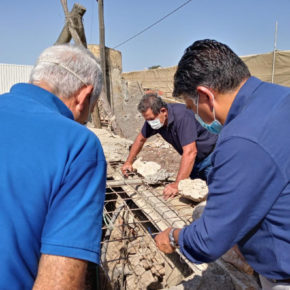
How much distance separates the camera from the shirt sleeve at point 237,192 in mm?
1145

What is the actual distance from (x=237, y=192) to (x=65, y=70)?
92cm

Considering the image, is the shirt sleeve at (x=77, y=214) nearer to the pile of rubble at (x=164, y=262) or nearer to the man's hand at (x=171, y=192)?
the pile of rubble at (x=164, y=262)

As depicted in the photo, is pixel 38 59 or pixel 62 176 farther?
pixel 38 59

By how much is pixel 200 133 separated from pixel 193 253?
2518 millimetres

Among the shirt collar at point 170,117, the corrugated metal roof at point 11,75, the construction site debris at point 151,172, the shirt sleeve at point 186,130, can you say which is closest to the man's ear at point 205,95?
the shirt sleeve at point 186,130

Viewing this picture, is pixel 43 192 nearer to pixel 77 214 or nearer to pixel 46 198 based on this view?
pixel 46 198

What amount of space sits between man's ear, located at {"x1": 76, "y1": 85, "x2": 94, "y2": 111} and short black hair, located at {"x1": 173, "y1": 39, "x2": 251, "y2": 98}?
1.66 ft

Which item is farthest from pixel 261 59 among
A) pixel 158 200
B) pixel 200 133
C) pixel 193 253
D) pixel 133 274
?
pixel 193 253

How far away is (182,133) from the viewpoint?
3.71 metres

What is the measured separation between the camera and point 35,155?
956mm

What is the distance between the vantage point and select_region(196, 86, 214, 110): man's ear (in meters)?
1.45

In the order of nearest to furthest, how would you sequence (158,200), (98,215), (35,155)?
(35,155), (98,215), (158,200)

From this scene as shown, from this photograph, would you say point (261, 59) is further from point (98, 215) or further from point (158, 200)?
point (98, 215)

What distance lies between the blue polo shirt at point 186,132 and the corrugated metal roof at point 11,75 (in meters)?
12.6
